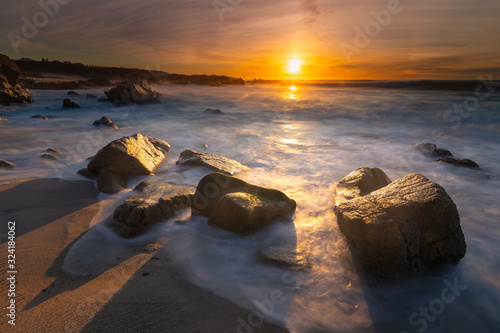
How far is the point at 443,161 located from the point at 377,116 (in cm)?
1147

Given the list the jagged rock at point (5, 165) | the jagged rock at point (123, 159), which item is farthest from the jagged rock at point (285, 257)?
the jagged rock at point (5, 165)

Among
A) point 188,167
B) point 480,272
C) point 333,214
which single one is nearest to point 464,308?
point 480,272

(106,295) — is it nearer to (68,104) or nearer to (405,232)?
(405,232)

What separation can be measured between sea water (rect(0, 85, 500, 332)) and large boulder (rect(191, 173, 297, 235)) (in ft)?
0.46

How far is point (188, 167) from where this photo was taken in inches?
253

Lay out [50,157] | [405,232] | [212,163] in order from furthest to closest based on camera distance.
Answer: [50,157], [212,163], [405,232]

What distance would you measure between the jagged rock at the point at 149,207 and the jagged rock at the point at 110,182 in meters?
0.78

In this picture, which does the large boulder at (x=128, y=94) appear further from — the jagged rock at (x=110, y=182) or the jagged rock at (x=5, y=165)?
the jagged rock at (x=110, y=182)

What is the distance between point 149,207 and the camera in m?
3.82

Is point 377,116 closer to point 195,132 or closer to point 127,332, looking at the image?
point 195,132

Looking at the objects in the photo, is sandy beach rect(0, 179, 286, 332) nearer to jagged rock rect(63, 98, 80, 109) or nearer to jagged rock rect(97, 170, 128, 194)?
jagged rock rect(97, 170, 128, 194)

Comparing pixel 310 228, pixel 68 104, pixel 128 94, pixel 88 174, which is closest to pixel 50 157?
pixel 88 174

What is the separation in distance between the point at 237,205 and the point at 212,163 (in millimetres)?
2884

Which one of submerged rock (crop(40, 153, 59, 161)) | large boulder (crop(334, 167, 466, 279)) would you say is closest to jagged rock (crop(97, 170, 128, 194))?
submerged rock (crop(40, 153, 59, 161))
